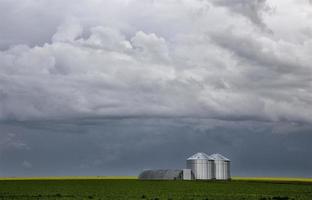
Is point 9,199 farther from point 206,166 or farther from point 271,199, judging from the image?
point 206,166

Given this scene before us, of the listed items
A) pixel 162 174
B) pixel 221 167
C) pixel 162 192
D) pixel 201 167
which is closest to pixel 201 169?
pixel 201 167

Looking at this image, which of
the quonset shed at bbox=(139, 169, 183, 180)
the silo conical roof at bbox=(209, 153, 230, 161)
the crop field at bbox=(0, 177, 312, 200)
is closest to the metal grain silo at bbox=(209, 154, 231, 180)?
the silo conical roof at bbox=(209, 153, 230, 161)

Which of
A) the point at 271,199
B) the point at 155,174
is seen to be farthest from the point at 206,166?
the point at 271,199

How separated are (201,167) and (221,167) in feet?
25.1

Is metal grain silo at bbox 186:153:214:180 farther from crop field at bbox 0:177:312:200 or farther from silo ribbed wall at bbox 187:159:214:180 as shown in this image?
crop field at bbox 0:177:312:200

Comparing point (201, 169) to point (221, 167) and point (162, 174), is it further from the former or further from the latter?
point (162, 174)

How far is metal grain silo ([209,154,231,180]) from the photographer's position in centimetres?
15975

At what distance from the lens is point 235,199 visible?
173 ft

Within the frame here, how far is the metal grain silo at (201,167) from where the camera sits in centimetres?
15612

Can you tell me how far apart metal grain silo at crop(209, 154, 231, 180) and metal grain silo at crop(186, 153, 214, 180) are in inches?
91.7

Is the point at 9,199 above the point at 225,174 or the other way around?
the other way around

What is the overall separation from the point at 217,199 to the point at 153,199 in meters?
6.86

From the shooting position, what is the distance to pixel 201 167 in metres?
156

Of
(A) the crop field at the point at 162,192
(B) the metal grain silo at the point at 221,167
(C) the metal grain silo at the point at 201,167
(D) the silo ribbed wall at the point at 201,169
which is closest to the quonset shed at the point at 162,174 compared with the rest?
(C) the metal grain silo at the point at 201,167
